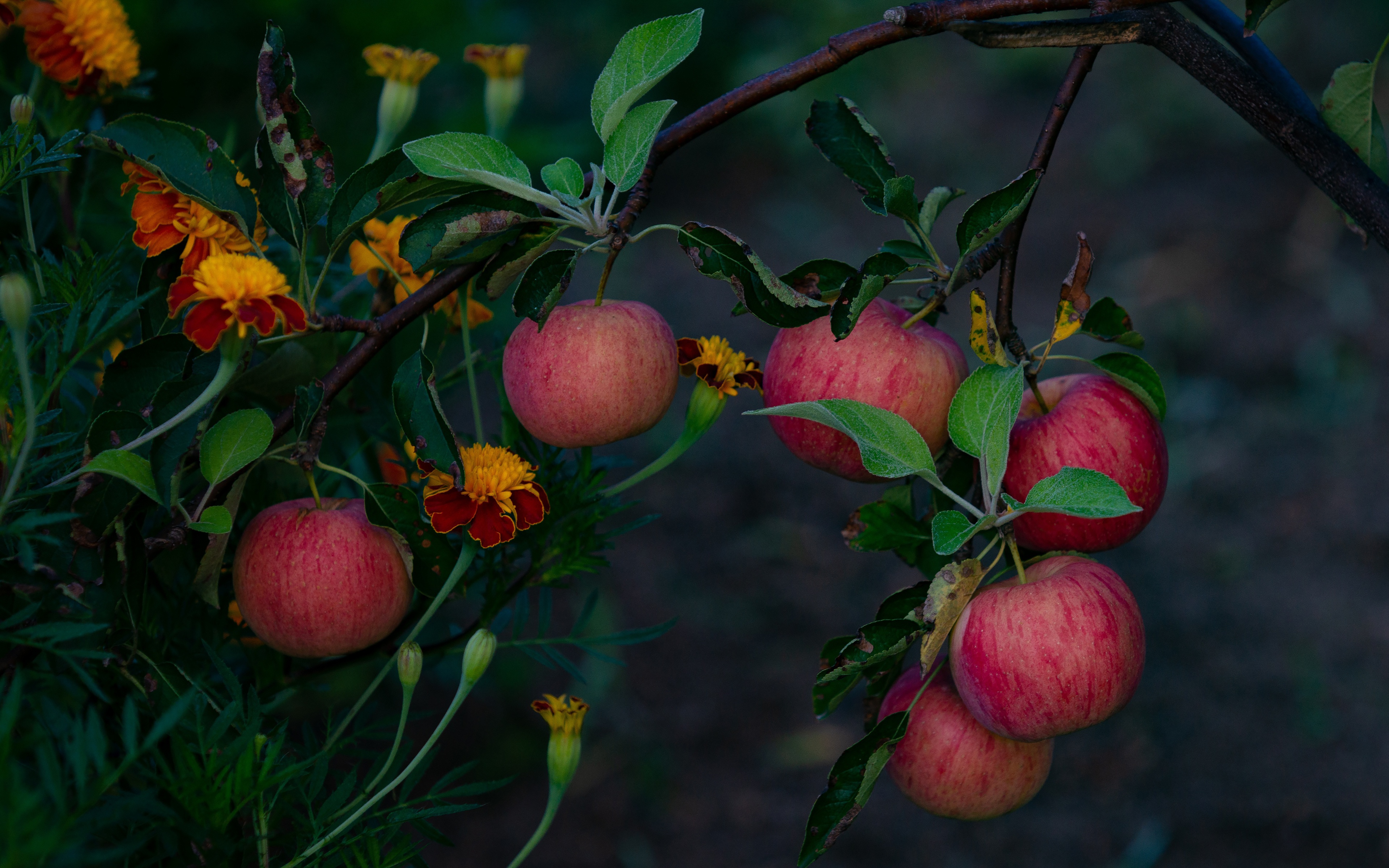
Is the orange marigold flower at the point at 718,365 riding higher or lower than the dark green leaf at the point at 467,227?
lower

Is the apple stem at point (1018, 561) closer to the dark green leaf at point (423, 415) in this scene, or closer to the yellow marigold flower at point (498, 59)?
the dark green leaf at point (423, 415)

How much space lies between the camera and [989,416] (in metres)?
0.37

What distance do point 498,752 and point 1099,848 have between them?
27.2 inches

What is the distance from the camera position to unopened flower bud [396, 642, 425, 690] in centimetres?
36

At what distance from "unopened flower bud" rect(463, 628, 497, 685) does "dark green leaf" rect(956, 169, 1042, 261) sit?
0.21 metres

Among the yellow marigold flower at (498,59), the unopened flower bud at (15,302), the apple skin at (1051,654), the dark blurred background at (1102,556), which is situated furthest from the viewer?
the dark blurred background at (1102,556)

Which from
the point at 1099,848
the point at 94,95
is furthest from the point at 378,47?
the point at 1099,848

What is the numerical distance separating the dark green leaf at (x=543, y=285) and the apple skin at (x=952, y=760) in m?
0.21

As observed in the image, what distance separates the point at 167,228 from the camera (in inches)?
14.2

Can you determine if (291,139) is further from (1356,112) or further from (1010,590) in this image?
(1356,112)

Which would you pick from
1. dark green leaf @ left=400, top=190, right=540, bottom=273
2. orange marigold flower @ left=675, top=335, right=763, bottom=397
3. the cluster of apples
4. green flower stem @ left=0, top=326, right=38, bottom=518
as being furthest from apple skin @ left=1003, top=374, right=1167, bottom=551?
green flower stem @ left=0, top=326, right=38, bottom=518

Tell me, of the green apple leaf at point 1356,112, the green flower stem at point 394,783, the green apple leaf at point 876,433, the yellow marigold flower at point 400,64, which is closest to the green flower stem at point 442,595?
the green flower stem at point 394,783

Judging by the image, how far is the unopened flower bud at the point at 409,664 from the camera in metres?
0.36

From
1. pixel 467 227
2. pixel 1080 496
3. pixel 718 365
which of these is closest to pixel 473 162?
pixel 467 227
